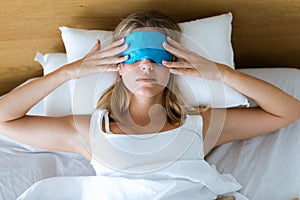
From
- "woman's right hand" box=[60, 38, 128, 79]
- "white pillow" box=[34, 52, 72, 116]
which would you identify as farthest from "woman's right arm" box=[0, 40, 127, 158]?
"white pillow" box=[34, 52, 72, 116]

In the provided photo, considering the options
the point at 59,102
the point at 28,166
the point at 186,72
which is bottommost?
the point at 28,166

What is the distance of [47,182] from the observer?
131 centimetres

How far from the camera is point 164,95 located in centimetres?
145

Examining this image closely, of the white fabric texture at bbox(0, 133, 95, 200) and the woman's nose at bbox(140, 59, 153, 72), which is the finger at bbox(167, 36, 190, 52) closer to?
the woman's nose at bbox(140, 59, 153, 72)

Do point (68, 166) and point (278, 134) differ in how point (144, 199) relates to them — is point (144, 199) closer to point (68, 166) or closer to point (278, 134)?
point (68, 166)

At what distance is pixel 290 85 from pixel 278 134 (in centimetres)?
20

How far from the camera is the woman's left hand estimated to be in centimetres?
134

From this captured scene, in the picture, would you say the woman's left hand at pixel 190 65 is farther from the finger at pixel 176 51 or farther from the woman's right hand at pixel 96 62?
the woman's right hand at pixel 96 62

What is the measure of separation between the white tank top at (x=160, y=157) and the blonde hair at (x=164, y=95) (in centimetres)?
6

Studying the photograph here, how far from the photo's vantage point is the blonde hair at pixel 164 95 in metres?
1.39

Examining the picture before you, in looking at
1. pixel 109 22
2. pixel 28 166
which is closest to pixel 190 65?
pixel 109 22

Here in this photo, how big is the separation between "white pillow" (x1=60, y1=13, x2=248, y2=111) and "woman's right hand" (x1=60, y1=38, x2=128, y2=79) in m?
0.06

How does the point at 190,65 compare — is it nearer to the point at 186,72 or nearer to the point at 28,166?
the point at 186,72

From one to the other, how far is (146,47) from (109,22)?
1.39 feet
